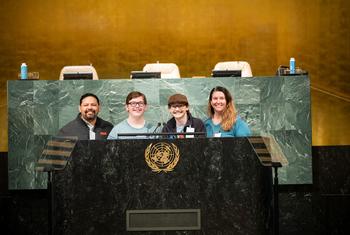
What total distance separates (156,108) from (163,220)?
1880 millimetres

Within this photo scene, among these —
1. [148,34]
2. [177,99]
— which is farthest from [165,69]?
[148,34]

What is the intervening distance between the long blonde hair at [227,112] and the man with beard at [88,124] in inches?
35.9

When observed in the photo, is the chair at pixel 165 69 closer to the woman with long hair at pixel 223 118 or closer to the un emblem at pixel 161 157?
the woman with long hair at pixel 223 118

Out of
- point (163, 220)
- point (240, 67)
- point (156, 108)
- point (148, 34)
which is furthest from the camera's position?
point (148, 34)

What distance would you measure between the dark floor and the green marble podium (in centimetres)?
12

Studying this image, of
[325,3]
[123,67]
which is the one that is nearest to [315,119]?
[325,3]

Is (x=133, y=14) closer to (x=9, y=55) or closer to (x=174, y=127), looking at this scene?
(x=9, y=55)

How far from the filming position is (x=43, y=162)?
4.27m

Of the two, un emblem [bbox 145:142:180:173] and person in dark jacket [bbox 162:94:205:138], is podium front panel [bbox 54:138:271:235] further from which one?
person in dark jacket [bbox 162:94:205:138]

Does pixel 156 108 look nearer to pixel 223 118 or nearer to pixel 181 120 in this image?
pixel 181 120

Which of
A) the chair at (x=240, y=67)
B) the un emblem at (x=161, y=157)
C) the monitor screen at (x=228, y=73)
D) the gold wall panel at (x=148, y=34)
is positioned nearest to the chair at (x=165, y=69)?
the chair at (x=240, y=67)

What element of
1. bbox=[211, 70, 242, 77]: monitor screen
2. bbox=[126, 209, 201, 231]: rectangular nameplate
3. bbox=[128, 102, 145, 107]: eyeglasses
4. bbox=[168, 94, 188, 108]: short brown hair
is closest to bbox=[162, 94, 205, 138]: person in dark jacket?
bbox=[168, 94, 188, 108]: short brown hair

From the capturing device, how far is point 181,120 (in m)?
5.61

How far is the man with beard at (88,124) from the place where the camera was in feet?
19.0
